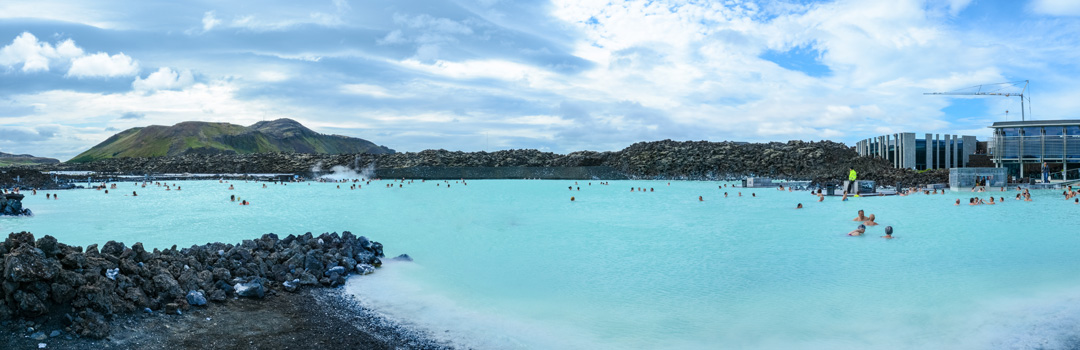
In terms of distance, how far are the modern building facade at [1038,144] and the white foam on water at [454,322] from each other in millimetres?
45551

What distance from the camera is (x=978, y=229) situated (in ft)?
54.8

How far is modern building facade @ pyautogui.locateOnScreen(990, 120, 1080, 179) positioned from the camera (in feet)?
127

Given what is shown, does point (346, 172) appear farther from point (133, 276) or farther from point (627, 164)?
point (133, 276)

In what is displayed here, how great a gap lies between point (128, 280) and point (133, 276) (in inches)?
5.3

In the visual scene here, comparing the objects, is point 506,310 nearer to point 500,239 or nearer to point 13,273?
point 13,273

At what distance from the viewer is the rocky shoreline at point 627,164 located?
46719mm

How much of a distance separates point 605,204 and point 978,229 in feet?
46.2

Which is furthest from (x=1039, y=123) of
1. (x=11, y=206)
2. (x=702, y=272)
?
(x=11, y=206)

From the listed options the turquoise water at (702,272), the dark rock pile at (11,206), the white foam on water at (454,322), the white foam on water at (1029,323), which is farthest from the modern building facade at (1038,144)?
the dark rock pile at (11,206)

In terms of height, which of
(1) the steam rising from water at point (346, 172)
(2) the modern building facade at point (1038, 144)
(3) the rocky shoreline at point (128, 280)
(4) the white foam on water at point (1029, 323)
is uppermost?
(2) the modern building facade at point (1038, 144)

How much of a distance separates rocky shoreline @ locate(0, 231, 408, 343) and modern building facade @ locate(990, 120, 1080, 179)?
4665 cm

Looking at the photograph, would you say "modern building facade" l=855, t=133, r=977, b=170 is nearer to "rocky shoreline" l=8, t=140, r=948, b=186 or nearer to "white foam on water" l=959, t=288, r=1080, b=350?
"rocky shoreline" l=8, t=140, r=948, b=186

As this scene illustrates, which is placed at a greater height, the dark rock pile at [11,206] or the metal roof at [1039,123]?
the metal roof at [1039,123]

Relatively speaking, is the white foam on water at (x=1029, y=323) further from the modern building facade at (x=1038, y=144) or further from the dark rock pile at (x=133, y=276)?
the modern building facade at (x=1038, y=144)
